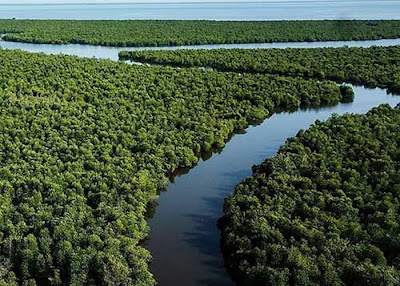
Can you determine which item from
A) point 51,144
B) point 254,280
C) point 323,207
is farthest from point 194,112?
point 254,280

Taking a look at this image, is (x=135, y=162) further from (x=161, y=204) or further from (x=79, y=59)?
(x=79, y=59)

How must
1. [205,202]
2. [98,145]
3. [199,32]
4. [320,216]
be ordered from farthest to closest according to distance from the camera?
[199,32] < [98,145] < [205,202] < [320,216]

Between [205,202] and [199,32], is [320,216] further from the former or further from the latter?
[199,32]

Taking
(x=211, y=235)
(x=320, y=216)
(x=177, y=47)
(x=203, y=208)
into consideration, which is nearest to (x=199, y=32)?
(x=177, y=47)

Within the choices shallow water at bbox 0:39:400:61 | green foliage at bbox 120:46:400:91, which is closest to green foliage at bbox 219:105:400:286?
green foliage at bbox 120:46:400:91

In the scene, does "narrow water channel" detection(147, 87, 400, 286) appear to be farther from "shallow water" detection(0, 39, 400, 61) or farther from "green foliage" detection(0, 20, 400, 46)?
"green foliage" detection(0, 20, 400, 46)
